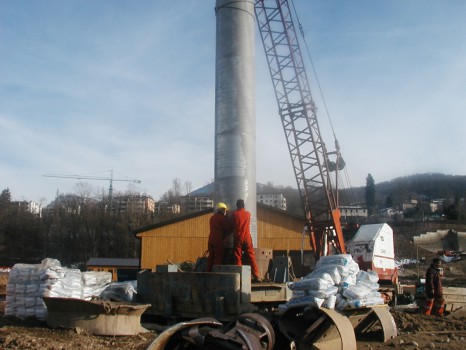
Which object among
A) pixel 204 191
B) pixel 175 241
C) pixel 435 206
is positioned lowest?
pixel 175 241

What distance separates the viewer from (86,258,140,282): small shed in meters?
33.8

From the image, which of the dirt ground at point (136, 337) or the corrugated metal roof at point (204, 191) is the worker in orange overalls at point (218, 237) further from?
the corrugated metal roof at point (204, 191)

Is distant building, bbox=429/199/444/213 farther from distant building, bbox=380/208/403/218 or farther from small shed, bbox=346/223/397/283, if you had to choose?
small shed, bbox=346/223/397/283

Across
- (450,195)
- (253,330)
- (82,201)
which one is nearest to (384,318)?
(253,330)

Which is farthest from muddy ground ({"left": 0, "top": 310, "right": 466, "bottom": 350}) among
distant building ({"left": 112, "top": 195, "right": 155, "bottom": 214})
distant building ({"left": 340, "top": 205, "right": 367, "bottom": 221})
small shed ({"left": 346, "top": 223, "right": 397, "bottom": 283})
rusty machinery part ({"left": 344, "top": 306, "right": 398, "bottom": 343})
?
distant building ({"left": 112, "top": 195, "right": 155, "bottom": 214})

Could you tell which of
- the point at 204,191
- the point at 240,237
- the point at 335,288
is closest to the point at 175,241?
the point at 240,237

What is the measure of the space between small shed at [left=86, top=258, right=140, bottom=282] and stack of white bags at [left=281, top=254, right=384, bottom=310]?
85.8 ft

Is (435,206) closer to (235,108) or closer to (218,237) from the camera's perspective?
(235,108)

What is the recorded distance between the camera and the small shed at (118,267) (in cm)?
3378

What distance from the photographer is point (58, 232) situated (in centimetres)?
7669

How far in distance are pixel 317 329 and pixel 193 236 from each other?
21.6 metres

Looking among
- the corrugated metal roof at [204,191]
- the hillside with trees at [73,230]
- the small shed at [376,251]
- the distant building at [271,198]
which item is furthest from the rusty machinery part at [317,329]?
the corrugated metal roof at [204,191]

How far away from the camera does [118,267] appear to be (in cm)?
3772

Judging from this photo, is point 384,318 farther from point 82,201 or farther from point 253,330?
point 82,201
